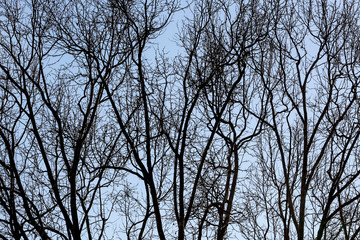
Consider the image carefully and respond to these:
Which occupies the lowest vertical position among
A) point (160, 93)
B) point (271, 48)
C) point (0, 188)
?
point (0, 188)

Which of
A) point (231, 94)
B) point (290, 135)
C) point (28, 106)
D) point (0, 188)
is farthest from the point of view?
point (290, 135)

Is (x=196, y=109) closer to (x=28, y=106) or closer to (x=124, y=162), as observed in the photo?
(x=124, y=162)

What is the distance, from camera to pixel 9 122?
28.4 feet

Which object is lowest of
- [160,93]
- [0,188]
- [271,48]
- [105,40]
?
[0,188]

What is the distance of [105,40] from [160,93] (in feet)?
4.53

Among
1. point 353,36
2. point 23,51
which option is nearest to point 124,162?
point 23,51

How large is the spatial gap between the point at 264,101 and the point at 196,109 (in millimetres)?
1440

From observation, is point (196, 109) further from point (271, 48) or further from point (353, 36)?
point (353, 36)

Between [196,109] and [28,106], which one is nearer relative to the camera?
[28,106]

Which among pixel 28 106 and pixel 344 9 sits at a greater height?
pixel 344 9

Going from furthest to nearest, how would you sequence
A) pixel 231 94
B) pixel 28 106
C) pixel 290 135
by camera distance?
pixel 290 135
pixel 231 94
pixel 28 106

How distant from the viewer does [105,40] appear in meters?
8.86

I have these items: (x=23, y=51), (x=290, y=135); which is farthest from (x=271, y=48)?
(x=23, y=51)

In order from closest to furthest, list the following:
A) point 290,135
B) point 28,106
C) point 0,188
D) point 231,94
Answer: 1. point 0,188
2. point 28,106
3. point 231,94
4. point 290,135
